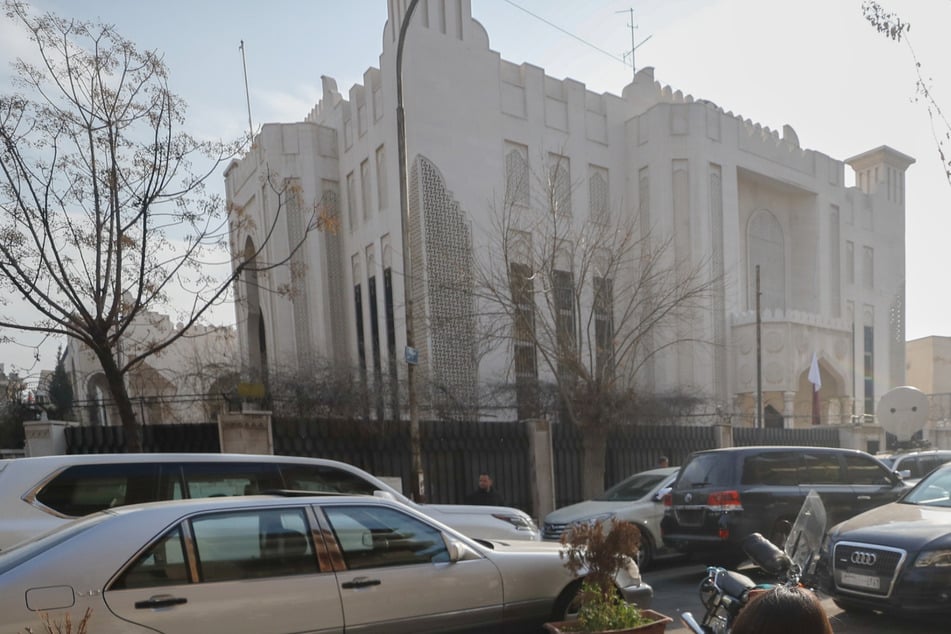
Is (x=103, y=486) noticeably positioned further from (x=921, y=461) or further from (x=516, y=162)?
(x=516, y=162)

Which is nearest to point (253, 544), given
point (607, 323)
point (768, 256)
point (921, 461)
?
point (607, 323)

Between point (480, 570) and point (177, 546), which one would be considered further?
point (480, 570)

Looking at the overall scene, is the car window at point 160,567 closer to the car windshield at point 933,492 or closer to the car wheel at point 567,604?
the car wheel at point 567,604

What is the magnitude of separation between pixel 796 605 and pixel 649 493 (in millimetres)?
8361

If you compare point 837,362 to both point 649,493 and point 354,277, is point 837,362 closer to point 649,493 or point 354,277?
point 354,277

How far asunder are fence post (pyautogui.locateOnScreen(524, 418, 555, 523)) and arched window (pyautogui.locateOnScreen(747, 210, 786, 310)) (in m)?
24.7

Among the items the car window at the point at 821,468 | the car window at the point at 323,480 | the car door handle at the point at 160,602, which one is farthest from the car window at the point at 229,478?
the car window at the point at 821,468

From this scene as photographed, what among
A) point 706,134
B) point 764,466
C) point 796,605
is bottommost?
point 764,466

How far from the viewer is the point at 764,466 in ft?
26.7

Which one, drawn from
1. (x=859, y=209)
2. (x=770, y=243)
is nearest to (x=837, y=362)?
(x=770, y=243)

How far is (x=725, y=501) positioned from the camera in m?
7.82

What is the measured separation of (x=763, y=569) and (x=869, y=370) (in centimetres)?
4086

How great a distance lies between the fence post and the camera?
14016 mm

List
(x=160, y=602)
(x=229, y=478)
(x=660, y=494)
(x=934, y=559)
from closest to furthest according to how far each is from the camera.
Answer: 1. (x=160, y=602)
2. (x=934, y=559)
3. (x=229, y=478)
4. (x=660, y=494)
